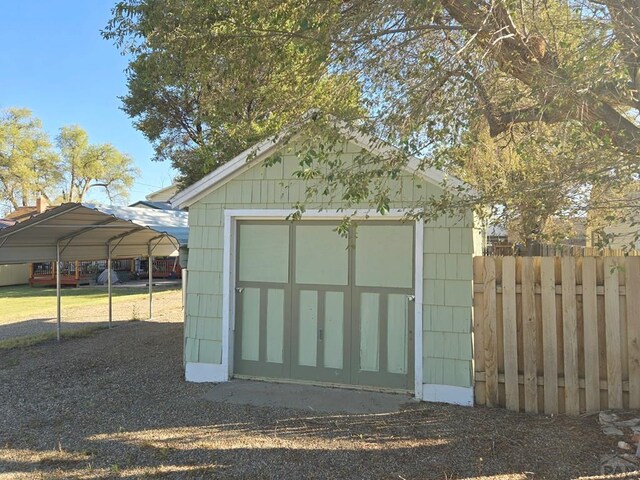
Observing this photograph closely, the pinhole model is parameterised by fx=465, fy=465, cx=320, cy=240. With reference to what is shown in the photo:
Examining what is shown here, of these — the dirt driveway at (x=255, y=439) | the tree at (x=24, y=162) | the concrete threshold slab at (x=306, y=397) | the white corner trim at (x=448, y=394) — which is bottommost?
the dirt driveway at (x=255, y=439)

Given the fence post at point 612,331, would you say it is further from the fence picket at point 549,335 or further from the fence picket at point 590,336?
the fence picket at point 549,335

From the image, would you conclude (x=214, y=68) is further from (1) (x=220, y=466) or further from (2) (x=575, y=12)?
(1) (x=220, y=466)

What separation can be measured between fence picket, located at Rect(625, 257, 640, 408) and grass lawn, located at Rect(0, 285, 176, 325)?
1342cm

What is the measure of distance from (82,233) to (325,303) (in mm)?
6057

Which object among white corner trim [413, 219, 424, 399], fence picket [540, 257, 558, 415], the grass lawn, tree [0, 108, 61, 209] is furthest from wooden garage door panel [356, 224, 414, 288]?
tree [0, 108, 61, 209]

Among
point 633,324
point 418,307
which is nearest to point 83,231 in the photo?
point 418,307

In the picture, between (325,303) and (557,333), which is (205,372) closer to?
(325,303)

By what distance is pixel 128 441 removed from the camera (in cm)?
424

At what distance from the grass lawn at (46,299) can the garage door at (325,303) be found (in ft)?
31.1

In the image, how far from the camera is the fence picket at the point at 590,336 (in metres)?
4.71

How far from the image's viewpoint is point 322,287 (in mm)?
5809

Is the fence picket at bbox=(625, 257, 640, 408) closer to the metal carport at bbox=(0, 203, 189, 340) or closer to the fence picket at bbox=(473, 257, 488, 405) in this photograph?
the fence picket at bbox=(473, 257, 488, 405)

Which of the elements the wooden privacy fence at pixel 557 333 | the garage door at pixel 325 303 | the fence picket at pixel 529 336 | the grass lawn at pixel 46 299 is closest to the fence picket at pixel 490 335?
the wooden privacy fence at pixel 557 333

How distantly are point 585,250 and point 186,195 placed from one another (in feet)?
23.1
